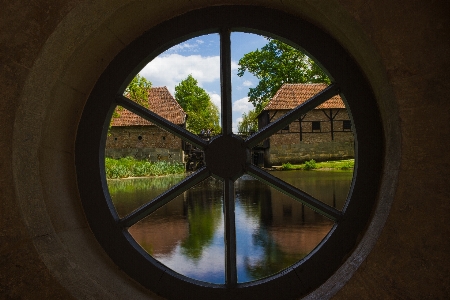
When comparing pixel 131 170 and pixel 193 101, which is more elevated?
pixel 193 101

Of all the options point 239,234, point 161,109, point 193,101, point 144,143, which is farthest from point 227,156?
point 193,101

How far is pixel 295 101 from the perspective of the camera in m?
17.5

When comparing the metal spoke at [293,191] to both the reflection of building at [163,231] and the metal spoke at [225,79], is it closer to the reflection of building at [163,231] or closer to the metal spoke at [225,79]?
the metal spoke at [225,79]

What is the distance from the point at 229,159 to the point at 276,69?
60.8 ft

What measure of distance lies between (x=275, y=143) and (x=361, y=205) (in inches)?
716

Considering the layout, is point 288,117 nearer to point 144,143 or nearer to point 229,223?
point 229,223

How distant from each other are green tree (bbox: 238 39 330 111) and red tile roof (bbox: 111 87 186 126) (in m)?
3.82

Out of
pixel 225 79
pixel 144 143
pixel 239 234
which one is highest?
pixel 144 143

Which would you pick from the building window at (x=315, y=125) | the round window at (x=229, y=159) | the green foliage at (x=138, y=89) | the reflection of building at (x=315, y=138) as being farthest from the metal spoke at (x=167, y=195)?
the building window at (x=315, y=125)

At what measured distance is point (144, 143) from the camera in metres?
19.4

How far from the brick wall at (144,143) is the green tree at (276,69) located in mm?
4587

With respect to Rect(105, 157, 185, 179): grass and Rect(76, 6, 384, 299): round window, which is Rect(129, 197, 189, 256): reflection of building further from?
Rect(105, 157, 185, 179): grass

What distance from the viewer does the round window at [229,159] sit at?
0.89 meters

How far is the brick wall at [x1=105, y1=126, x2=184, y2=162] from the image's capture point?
63.6 ft
